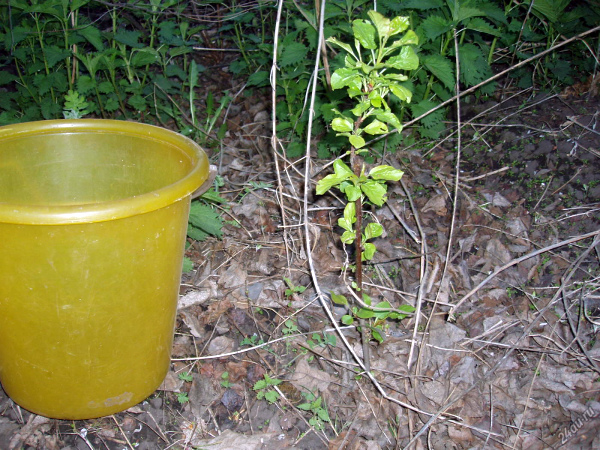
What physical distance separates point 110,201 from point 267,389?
83 centimetres

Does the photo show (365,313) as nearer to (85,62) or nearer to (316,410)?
(316,410)

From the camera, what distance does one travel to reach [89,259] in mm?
1224

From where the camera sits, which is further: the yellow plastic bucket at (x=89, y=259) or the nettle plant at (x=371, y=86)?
the nettle plant at (x=371, y=86)

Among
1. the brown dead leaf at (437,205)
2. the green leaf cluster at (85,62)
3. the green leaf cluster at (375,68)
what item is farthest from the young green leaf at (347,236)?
the green leaf cluster at (85,62)

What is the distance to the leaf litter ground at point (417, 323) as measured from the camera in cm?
156

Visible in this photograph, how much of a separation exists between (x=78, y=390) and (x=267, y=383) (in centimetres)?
56

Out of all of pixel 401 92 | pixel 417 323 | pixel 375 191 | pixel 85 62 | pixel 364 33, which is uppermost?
pixel 364 33

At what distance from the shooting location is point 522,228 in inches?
84.6

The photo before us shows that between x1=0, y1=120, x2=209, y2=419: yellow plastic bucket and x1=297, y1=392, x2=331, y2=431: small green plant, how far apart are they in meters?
0.46

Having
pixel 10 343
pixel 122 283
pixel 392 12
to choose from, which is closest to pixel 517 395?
pixel 122 283

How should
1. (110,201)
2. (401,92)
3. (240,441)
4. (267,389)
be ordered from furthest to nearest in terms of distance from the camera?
(267,389), (240,441), (401,92), (110,201)

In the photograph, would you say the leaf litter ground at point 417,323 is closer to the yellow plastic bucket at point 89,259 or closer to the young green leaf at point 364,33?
the yellow plastic bucket at point 89,259

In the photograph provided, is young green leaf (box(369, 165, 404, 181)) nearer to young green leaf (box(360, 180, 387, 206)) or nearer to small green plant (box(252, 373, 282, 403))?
young green leaf (box(360, 180, 387, 206))

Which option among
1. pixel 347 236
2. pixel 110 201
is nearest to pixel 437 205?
pixel 347 236
